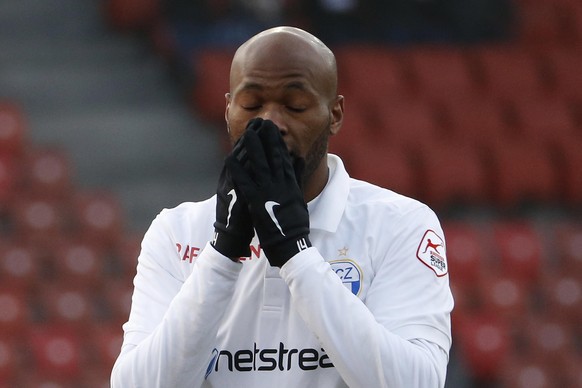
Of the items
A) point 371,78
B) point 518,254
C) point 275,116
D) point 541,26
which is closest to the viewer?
point 275,116

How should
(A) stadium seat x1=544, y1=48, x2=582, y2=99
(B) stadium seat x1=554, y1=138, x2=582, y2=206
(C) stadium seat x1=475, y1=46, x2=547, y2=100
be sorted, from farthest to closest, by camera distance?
(A) stadium seat x1=544, y1=48, x2=582, y2=99, (C) stadium seat x1=475, y1=46, x2=547, y2=100, (B) stadium seat x1=554, y1=138, x2=582, y2=206

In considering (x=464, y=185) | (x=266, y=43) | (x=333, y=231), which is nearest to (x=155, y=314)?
(x=333, y=231)

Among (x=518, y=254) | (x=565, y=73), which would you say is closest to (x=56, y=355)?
(x=518, y=254)

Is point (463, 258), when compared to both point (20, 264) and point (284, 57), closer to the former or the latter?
point (20, 264)

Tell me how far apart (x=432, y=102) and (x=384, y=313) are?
684cm

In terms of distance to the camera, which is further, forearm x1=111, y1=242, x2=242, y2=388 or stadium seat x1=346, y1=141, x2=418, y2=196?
stadium seat x1=346, y1=141, x2=418, y2=196

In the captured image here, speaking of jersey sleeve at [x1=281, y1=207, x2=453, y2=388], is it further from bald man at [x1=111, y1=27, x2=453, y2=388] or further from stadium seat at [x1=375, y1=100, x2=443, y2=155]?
stadium seat at [x1=375, y1=100, x2=443, y2=155]

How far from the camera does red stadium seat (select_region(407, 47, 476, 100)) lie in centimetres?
902

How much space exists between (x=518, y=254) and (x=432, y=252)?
5.67m

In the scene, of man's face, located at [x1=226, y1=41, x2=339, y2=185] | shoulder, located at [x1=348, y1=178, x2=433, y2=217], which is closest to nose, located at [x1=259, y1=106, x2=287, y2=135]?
man's face, located at [x1=226, y1=41, x2=339, y2=185]

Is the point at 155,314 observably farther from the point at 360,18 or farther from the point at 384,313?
the point at 360,18

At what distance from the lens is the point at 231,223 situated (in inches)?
80.2

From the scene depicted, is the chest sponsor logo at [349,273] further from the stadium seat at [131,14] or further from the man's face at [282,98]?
the stadium seat at [131,14]

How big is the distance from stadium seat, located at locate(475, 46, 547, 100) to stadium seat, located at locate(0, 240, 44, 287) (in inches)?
148
